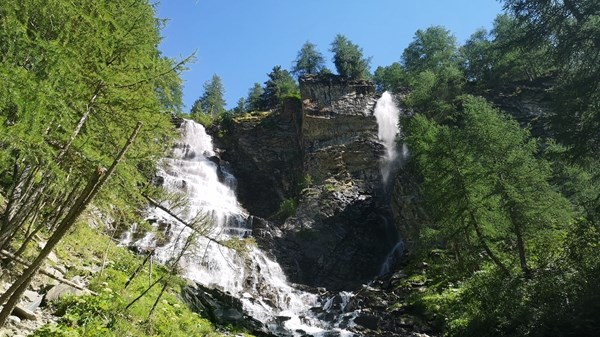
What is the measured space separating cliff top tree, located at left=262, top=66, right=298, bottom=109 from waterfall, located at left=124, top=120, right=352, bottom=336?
16.2 metres

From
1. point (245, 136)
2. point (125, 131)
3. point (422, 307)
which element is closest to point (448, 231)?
point (422, 307)

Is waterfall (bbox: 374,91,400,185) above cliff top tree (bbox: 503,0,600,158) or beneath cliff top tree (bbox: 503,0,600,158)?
above

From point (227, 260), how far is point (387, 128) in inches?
902

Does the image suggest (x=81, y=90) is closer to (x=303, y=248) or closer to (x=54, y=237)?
(x=54, y=237)

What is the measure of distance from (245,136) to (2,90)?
37270mm

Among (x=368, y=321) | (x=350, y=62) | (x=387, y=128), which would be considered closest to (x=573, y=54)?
(x=368, y=321)

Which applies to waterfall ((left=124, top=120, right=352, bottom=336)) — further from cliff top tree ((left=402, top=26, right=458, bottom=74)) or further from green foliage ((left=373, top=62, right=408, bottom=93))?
cliff top tree ((left=402, top=26, right=458, bottom=74))

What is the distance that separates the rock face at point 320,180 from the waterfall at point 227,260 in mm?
1968

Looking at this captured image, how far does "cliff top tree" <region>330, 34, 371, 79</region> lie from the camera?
4606 cm

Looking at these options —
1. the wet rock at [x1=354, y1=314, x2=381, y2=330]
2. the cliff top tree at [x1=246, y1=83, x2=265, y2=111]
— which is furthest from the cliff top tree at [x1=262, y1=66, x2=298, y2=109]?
the wet rock at [x1=354, y1=314, x2=381, y2=330]

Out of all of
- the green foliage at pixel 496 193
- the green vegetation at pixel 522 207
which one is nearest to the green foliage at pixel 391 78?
the green vegetation at pixel 522 207

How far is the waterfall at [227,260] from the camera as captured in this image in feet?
57.0

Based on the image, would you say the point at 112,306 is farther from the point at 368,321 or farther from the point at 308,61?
the point at 308,61

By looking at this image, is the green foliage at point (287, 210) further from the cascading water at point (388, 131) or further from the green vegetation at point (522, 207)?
the green vegetation at point (522, 207)
